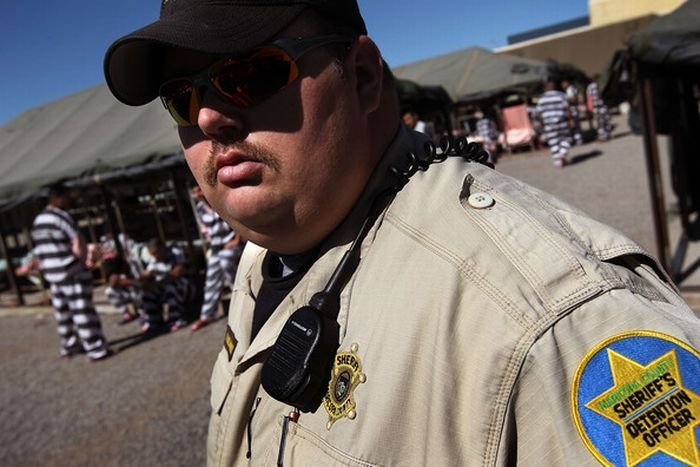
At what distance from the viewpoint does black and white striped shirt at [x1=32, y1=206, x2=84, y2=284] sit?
6.30 metres

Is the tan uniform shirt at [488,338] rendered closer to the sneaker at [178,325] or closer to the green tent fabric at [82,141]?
the sneaker at [178,325]

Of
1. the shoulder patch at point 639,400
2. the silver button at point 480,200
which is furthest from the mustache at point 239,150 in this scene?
the shoulder patch at point 639,400

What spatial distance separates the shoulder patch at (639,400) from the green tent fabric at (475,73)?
1559 cm

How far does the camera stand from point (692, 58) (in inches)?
161

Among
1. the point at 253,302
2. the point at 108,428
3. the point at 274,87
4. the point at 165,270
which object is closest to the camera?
the point at 274,87

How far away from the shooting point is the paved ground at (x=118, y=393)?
14.0ft

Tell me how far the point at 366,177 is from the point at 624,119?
24.7 m

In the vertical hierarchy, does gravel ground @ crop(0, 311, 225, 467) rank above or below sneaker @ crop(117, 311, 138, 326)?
above

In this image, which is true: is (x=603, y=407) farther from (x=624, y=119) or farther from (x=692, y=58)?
(x=624, y=119)

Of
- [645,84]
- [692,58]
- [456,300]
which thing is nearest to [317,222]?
[456,300]

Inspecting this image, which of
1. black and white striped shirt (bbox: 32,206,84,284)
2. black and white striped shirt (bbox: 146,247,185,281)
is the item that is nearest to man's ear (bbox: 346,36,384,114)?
black and white striped shirt (bbox: 32,206,84,284)

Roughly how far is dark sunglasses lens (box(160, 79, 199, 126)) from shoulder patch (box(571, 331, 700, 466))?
1034 millimetres

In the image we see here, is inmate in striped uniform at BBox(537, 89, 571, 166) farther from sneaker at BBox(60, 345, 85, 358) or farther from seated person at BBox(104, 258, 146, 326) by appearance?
sneaker at BBox(60, 345, 85, 358)

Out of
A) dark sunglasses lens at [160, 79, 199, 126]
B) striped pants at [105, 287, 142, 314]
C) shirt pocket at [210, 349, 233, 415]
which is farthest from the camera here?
striped pants at [105, 287, 142, 314]
